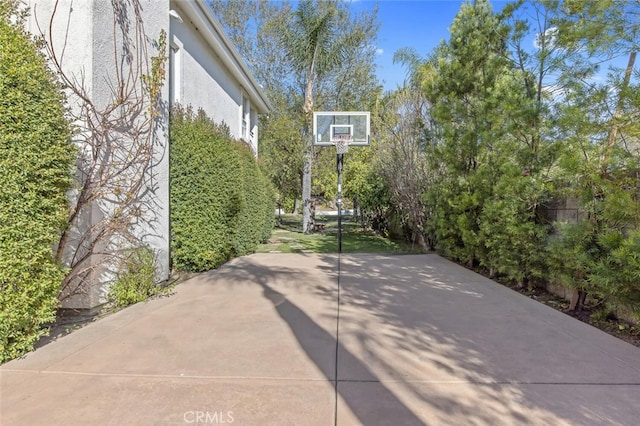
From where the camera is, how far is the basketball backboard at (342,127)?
1381 cm

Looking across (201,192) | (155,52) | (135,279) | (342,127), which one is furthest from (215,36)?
(135,279)

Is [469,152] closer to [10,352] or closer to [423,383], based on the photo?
[423,383]

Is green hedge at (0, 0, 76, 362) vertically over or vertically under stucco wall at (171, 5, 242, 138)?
under

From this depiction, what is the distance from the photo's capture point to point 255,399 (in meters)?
2.89

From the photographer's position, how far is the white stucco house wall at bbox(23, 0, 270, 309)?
492cm

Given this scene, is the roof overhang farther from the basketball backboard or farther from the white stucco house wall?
the basketball backboard

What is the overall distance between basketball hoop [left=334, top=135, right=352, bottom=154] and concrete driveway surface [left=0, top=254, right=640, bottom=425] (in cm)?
737

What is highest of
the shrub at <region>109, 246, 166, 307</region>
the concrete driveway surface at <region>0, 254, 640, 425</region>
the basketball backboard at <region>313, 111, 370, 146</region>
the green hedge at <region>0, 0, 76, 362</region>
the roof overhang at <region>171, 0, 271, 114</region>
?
the roof overhang at <region>171, 0, 271, 114</region>

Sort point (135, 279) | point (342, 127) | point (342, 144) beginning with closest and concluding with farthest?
point (135, 279), point (342, 144), point (342, 127)

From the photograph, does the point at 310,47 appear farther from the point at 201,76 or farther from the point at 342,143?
the point at 201,76

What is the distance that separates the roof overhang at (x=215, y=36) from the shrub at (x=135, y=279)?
5.07 m

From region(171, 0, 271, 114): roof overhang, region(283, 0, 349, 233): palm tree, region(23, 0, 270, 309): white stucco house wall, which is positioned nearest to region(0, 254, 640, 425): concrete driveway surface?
region(23, 0, 270, 309): white stucco house wall

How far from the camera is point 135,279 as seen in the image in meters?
5.54

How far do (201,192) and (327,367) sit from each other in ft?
16.0
